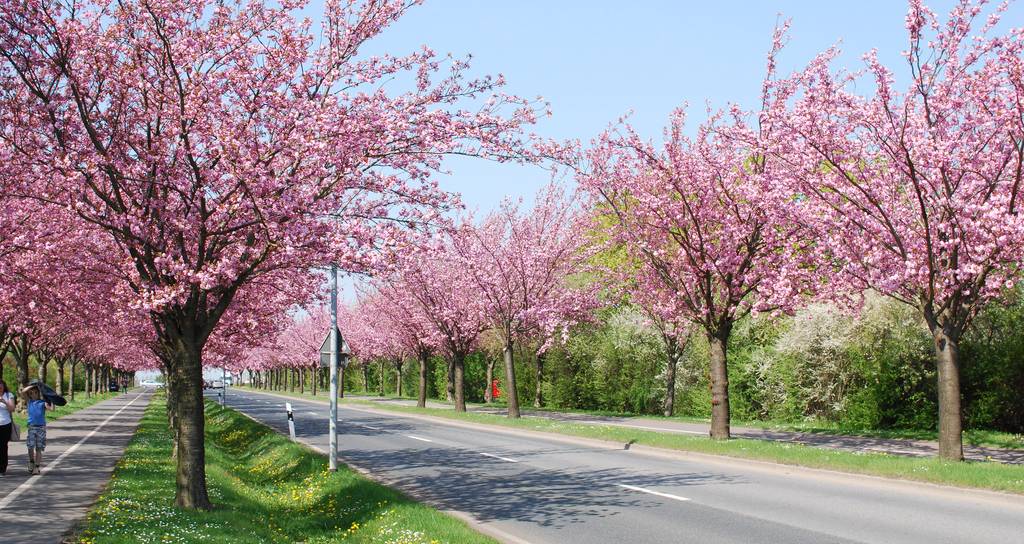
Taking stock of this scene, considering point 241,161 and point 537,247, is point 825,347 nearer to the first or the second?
point 537,247

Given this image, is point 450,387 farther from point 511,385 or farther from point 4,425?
point 4,425

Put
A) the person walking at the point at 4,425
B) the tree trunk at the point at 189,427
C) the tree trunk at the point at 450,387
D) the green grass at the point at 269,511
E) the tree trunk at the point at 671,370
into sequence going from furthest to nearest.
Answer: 1. the tree trunk at the point at 450,387
2. the tree trunk at the point at 671,370
3. the person walking at the point at 4,425
4. the tree trunk at the point at 189,427
5. the green grass at the point at 269,511

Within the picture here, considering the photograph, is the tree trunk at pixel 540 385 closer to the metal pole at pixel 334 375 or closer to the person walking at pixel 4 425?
the metal pole at pixel 334 375

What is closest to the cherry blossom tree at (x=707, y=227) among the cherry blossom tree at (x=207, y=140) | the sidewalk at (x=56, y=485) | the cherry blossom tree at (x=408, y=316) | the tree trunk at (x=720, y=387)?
the tree trunk at (x=720, y=387)

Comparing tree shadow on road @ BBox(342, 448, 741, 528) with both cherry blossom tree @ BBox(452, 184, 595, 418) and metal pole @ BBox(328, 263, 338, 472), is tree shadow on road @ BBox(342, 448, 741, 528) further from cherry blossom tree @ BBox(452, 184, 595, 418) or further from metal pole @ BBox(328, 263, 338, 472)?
cherry blossom tree @ BBox(452, 184, 595, 418)

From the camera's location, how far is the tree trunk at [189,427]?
1174 centimetres

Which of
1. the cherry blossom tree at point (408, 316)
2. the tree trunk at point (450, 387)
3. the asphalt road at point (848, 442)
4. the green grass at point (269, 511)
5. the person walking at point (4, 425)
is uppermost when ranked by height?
the cherry blossom tree at point (408, 316)

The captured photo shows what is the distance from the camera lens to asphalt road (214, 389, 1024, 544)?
988cm

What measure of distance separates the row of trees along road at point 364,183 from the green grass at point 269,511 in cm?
98

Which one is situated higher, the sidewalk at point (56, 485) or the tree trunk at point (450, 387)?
the sidewalk at point (56, 485)

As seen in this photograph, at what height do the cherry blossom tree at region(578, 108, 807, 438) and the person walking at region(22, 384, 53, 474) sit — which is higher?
the cherry blossom tree at region(578, 108, 807, 438)

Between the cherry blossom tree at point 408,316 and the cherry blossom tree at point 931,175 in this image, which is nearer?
the cherry blossom tree at point 931,175

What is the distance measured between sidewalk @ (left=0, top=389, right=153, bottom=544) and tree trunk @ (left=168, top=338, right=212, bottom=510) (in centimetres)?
145

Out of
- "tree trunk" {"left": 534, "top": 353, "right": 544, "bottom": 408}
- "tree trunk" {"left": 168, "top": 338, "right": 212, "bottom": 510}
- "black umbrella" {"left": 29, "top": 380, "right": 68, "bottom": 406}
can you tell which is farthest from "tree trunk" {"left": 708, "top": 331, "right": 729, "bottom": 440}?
"tree trunk" {"left": 534, "top": 353, "right": 544, "bottom": 408}
